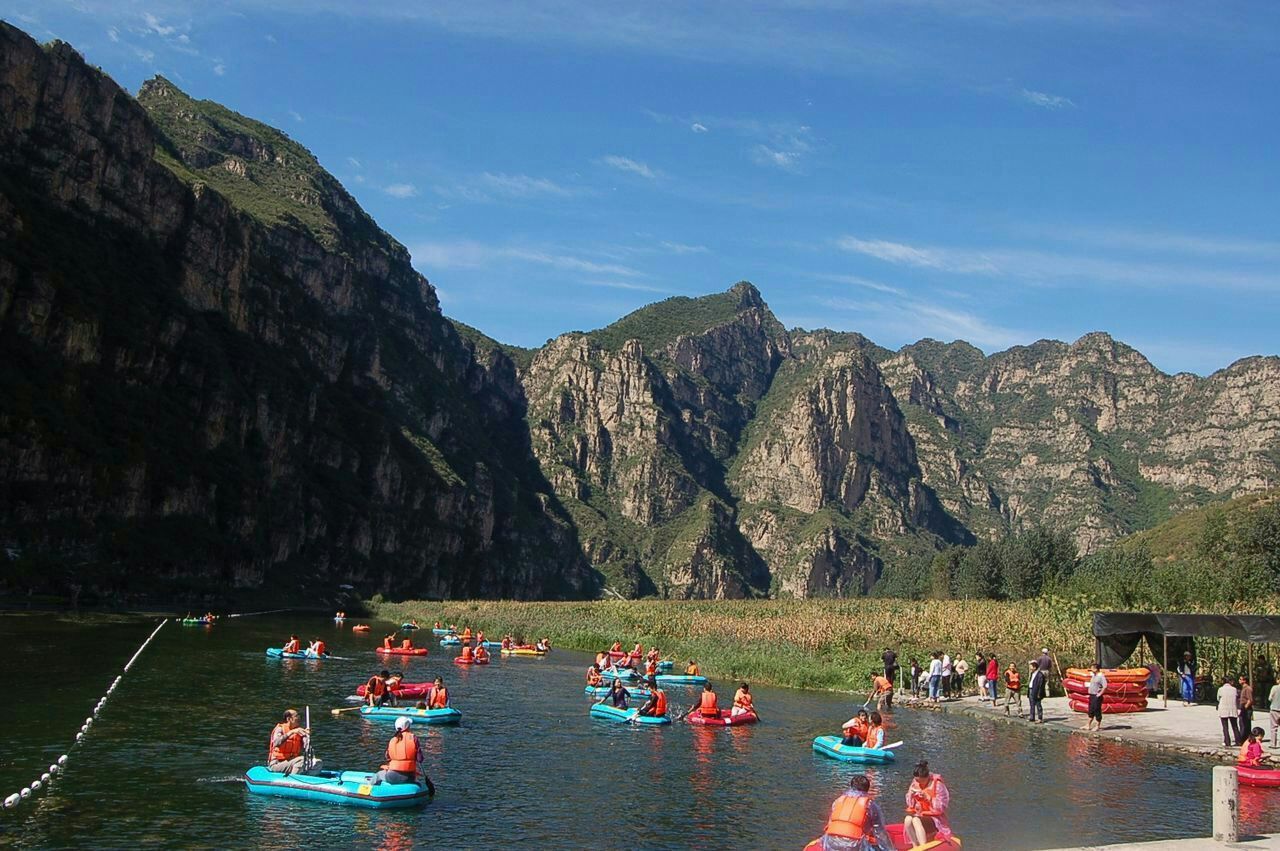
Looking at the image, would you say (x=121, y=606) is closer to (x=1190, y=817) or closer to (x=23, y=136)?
(x=23, y=136)

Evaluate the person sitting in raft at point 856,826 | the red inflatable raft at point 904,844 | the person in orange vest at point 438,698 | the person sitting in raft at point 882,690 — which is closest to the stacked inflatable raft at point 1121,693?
the person sitting in raft at point 882,690

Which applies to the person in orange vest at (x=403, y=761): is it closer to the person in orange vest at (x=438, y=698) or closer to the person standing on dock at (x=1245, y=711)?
the person in orange vest at (x=438, y=698)

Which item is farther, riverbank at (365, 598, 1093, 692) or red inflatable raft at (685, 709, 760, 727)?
riverbank at (365, 598, 1093, 692)

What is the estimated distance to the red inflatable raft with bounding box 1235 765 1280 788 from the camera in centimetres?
3089

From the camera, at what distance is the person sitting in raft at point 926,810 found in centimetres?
2120

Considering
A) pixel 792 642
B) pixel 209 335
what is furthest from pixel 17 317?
pixel 792 642

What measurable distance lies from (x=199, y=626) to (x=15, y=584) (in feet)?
63.2

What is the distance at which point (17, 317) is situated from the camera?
117375 millimetres

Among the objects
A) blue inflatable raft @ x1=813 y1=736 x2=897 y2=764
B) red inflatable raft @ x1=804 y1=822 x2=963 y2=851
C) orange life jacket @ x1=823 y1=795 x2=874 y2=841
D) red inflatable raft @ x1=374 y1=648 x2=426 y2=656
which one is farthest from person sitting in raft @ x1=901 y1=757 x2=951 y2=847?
red inflatable raft @ x1=374 y1=648 x2=426 y2=656

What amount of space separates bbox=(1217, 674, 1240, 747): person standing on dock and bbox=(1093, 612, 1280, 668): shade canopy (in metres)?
5.47

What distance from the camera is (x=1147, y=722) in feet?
147

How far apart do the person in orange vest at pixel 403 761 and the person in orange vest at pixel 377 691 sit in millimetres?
16044

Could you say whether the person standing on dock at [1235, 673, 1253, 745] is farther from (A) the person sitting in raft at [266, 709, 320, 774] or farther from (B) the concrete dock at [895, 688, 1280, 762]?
(A) the person sitting in raft at [266, 709, 320, 774]

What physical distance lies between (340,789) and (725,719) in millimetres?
20061
